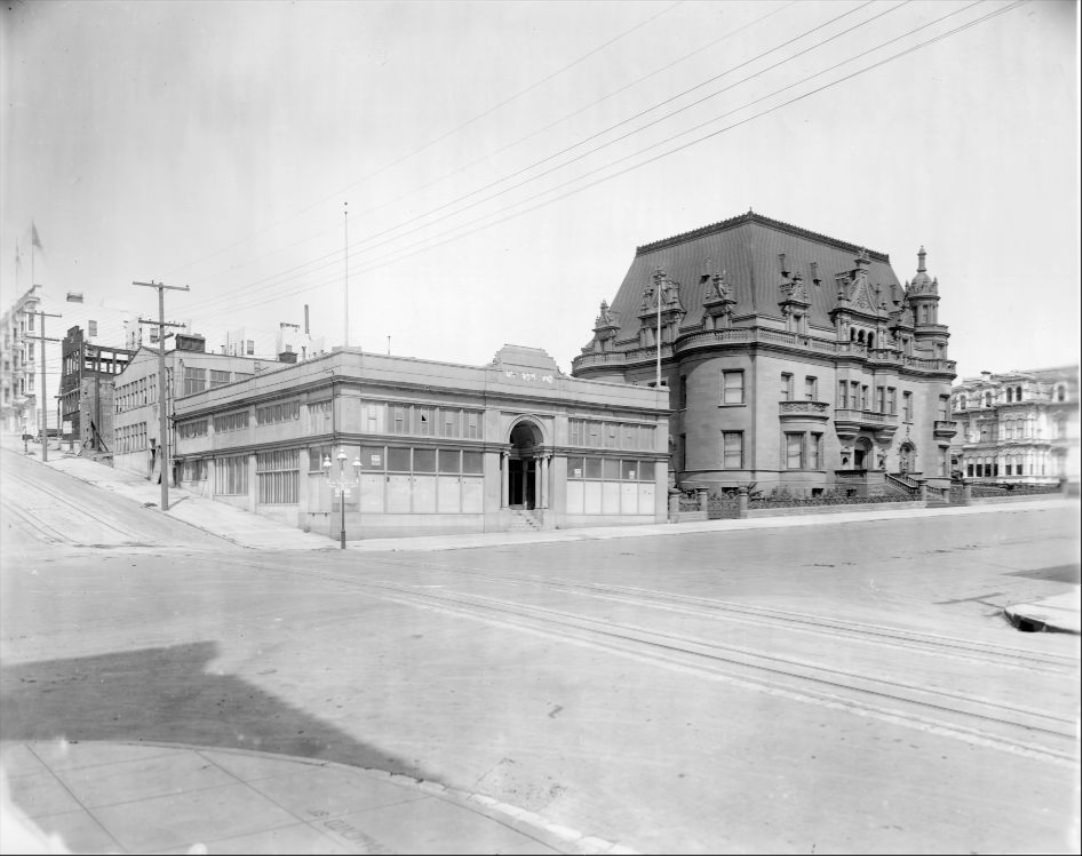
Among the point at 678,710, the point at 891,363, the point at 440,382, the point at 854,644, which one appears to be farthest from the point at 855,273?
the point at 678,710

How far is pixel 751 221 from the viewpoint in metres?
61.3

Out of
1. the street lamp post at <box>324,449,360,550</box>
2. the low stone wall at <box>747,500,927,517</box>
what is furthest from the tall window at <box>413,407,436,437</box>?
the low stone wall at <box>747,500,927,517</box>

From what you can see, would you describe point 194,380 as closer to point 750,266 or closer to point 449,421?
point 449,421

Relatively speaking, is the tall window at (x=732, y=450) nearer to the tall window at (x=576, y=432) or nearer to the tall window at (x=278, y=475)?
the tall window at (x=576, y=432)

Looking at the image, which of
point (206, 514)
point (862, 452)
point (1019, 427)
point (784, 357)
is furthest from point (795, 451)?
point (206, 514)

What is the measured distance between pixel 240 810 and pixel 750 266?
5841cm

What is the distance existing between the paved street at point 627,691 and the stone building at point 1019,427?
0.37 metres

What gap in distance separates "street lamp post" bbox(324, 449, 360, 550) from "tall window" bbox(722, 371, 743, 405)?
29.7 metres

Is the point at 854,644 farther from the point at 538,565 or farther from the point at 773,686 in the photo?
the point at 538,565

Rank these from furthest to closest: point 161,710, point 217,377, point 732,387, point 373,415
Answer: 1. point 732,387
2. point 217,377
3. point 373,415
4. point 161,710

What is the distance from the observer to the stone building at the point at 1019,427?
13.4 ft

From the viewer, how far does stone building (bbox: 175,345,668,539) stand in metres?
35.9

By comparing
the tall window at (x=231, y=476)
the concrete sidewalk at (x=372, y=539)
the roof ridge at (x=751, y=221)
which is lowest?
the concrete sidewalk at (x=372, y=539)

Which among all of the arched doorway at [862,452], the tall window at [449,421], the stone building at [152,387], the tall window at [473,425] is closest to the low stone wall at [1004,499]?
the arched doorway at [862,452]
